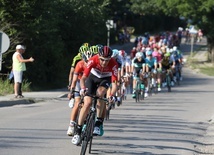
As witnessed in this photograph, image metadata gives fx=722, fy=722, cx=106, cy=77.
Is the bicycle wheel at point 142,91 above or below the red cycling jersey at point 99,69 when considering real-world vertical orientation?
below

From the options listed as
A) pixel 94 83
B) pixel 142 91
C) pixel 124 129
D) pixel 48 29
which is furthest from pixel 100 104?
pixel 48 29

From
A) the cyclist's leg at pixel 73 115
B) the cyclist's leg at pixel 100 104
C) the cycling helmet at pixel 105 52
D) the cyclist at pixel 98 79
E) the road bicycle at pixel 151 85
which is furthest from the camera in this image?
the road bicycle at pixel 151 85

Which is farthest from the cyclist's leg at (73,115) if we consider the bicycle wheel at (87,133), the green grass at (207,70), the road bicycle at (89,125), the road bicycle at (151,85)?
the green grass at (207,70)

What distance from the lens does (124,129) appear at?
1566 centimetres

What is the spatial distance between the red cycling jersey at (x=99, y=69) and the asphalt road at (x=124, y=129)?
1273 mm

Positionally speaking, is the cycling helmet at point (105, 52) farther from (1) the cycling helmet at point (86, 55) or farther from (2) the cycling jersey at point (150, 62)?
(2) the cycling jersey at point (150, 62)

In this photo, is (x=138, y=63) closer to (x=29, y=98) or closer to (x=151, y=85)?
(x=29, y=98)

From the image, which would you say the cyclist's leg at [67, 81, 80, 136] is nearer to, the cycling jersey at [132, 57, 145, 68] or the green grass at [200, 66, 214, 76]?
the cycling jersey at [132, 57, 145, 68]

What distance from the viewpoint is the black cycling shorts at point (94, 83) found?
1230 cm

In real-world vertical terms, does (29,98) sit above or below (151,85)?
below

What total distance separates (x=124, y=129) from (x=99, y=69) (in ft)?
12.0

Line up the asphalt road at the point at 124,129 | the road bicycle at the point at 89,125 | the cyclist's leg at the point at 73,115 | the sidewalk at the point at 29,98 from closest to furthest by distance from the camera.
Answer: the road bicycle at the point at 89,125, the asphalt road at the point at 124,129, the cyclist's leg at the point at 73,115, the sidewalk at the point at 29,98

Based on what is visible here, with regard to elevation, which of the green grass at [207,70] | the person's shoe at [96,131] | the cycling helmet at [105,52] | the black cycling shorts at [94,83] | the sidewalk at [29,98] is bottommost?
the green grass at [207,70]

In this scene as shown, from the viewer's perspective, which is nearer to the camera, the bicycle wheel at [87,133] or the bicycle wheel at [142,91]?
the bicycle wheel at [87,133]
